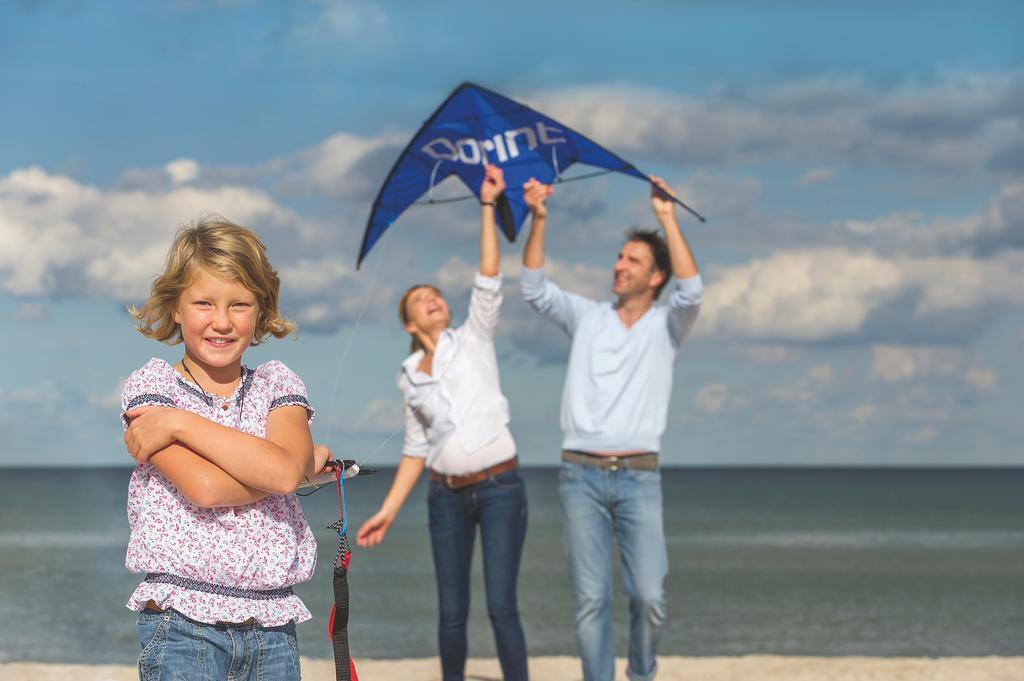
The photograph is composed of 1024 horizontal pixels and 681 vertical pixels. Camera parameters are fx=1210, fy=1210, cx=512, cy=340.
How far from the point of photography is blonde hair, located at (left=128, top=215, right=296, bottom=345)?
2680 millimetres

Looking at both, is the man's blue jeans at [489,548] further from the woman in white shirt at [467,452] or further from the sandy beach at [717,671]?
the sandy beach at [717,671]

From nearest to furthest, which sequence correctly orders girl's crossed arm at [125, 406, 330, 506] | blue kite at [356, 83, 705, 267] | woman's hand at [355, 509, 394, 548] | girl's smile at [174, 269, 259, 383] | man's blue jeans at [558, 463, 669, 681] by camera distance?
girl's crossed arm at [125, 406, 330, 506] < girl's smile at [174, 269, 259, 383] < man's blue jeans at [558, 463, 669, 681] < woman's hand at [355, 509, 394, 548] < blue kite at [356, 83, 705, 267]

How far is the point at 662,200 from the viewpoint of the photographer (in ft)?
18.9

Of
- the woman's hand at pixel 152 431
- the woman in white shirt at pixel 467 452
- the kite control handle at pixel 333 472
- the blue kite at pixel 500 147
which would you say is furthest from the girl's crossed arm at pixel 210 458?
the blue kite at pixel 500 147

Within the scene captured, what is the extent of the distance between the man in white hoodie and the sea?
6.27 metres

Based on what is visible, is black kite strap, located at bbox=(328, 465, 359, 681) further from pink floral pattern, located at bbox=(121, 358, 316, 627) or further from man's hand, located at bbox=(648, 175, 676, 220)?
man's hand, located at bbox=(648, 175, 676, 220)

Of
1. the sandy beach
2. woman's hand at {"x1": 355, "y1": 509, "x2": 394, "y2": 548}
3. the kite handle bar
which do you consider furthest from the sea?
the kite handle bar

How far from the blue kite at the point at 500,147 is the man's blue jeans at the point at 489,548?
4.41 ft

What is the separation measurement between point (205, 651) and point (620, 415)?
10.3ft

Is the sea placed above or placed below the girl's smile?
below

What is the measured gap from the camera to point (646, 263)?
19.2ft

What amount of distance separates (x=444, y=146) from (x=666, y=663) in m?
4.73

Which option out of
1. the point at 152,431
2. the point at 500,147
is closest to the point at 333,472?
the point at 152,431

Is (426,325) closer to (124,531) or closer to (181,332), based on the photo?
(181,332)
